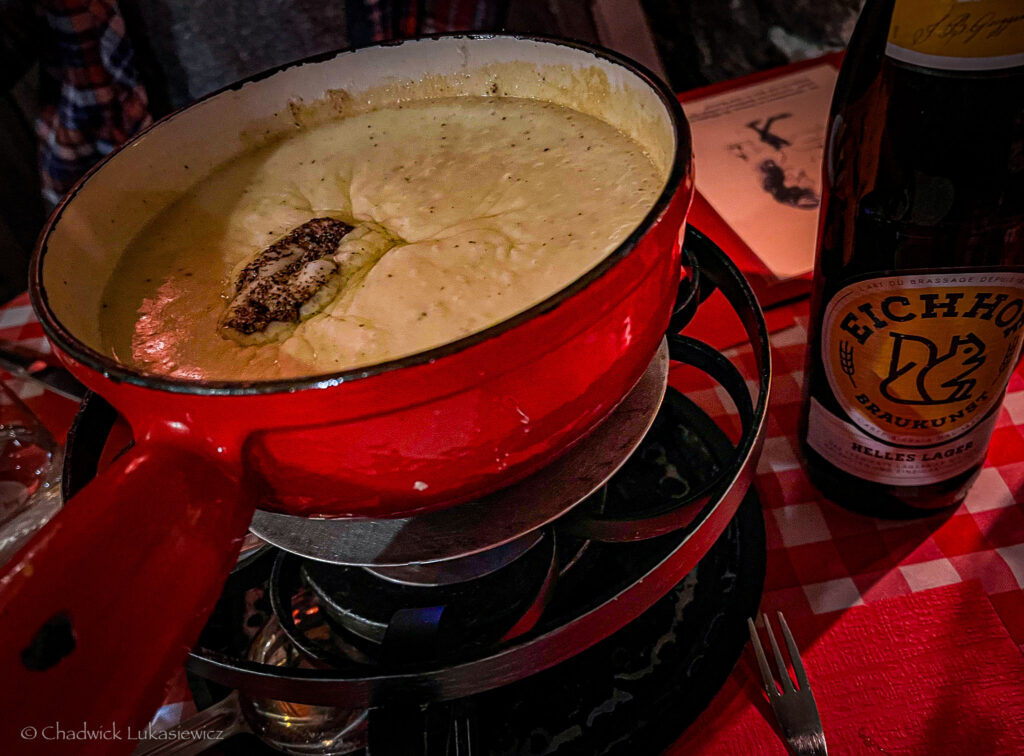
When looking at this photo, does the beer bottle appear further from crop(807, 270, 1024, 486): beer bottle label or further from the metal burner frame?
the metal burner frame

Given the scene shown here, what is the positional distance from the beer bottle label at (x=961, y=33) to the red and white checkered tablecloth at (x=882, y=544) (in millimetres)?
343

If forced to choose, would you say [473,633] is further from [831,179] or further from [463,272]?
[831,179]

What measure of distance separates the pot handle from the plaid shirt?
4.06ft

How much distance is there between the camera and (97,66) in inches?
55.1

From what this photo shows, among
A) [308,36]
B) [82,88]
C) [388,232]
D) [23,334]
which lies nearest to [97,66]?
[82,88]

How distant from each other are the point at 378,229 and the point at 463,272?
110 millimetres

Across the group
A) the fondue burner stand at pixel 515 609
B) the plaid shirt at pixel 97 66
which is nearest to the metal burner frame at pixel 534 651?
the fondue burner stand at pixel 515 609

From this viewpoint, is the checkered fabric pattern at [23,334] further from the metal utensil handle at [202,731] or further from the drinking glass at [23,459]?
the metal utensil handle at [202,731]

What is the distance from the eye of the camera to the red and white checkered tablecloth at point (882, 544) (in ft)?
1.89

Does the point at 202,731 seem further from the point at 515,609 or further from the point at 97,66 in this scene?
the point at 97,66

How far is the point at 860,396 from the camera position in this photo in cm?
59

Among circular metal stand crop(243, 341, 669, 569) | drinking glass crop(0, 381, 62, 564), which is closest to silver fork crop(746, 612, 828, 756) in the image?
circular metal stand crop(243, 341, 669, 569)

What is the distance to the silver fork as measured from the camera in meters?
0.49

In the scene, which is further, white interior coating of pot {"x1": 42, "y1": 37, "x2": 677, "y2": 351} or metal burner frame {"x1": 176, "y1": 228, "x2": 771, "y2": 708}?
white interior coating of pot {"x1": 42, "y1": 37, "x2": 677, "y2": 351}
